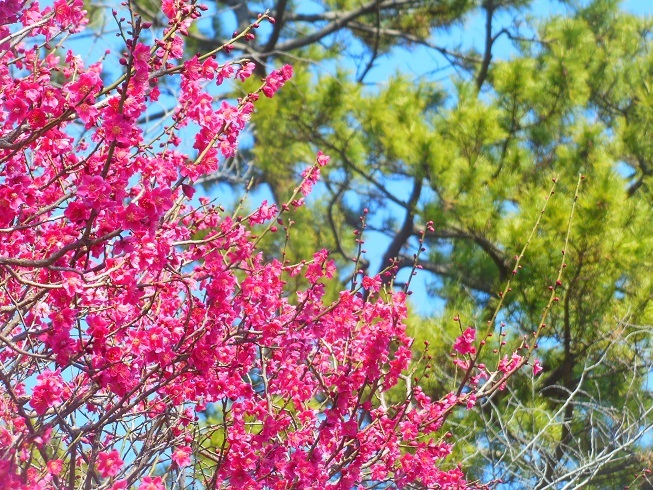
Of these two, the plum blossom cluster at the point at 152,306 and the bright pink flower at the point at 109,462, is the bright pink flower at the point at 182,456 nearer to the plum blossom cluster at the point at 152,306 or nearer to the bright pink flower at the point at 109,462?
the plum blossom cluster at the point at 152,306

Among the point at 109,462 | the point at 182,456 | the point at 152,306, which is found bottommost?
the point at 109,462

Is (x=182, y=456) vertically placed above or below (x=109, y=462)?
above

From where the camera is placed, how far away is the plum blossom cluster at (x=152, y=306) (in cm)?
232

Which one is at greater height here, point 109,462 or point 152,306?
point 152,306

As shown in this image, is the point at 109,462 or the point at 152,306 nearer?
the point at 109,462

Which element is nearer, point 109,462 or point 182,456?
point 109,462

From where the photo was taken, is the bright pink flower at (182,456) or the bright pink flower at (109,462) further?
the bright pink flower at (182,456)

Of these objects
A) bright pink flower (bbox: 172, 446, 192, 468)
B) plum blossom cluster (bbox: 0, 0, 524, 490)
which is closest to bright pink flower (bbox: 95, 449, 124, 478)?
plum blossom cluster (bbox: 0, 0, 524, 490)

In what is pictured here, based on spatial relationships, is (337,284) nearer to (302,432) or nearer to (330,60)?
(330,60)

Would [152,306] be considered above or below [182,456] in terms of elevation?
above

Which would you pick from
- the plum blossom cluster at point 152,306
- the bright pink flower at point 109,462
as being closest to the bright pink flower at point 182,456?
the plum blossom cluster at point 152,306

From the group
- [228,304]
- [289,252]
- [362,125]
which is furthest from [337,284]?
[228,304]

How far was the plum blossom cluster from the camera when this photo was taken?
232 centimetres

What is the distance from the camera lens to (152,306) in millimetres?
3014
